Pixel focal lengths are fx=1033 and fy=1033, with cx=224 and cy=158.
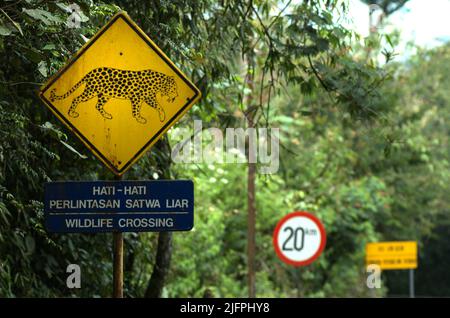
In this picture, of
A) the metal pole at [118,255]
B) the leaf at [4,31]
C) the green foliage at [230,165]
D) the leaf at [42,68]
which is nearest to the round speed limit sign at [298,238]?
the green foliage at [230,165]

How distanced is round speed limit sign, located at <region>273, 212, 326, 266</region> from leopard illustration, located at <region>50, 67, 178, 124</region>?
381 inches

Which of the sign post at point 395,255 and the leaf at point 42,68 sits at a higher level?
the sign post at point 395,255

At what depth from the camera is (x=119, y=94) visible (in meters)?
6.62

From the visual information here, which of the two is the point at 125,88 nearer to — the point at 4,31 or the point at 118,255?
the point at 4,31

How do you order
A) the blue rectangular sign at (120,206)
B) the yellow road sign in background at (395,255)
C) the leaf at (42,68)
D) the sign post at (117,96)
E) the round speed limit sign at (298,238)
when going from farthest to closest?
the yellow road sign in background at (395,255) → the round speed limit sign at (298,238) → the leaf at (42,68) → the sign post at (117,96) → the blue rectangular sign at (120,206)

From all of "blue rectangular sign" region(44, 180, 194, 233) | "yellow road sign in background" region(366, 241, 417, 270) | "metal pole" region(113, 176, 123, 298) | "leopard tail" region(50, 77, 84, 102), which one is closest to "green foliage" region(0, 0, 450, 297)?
"leopard tail" region(50, 77, 84, 102)

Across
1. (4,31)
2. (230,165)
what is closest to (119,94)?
(4,31)

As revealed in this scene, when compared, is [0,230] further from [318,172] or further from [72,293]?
[318,172]

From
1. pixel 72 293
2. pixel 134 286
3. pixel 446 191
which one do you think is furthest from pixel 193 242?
pixel 446 191

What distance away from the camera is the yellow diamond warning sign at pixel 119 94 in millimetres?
6496

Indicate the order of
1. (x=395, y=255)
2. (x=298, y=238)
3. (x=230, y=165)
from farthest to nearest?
(x=395, y=255)
(x=230, y=165)
(x=298, y=238)

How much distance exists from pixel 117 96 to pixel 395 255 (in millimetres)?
16738

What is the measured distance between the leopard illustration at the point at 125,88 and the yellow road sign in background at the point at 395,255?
16046mm

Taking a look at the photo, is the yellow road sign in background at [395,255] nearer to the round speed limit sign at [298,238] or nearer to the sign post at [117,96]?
the round speed limit sign at [298,238]
